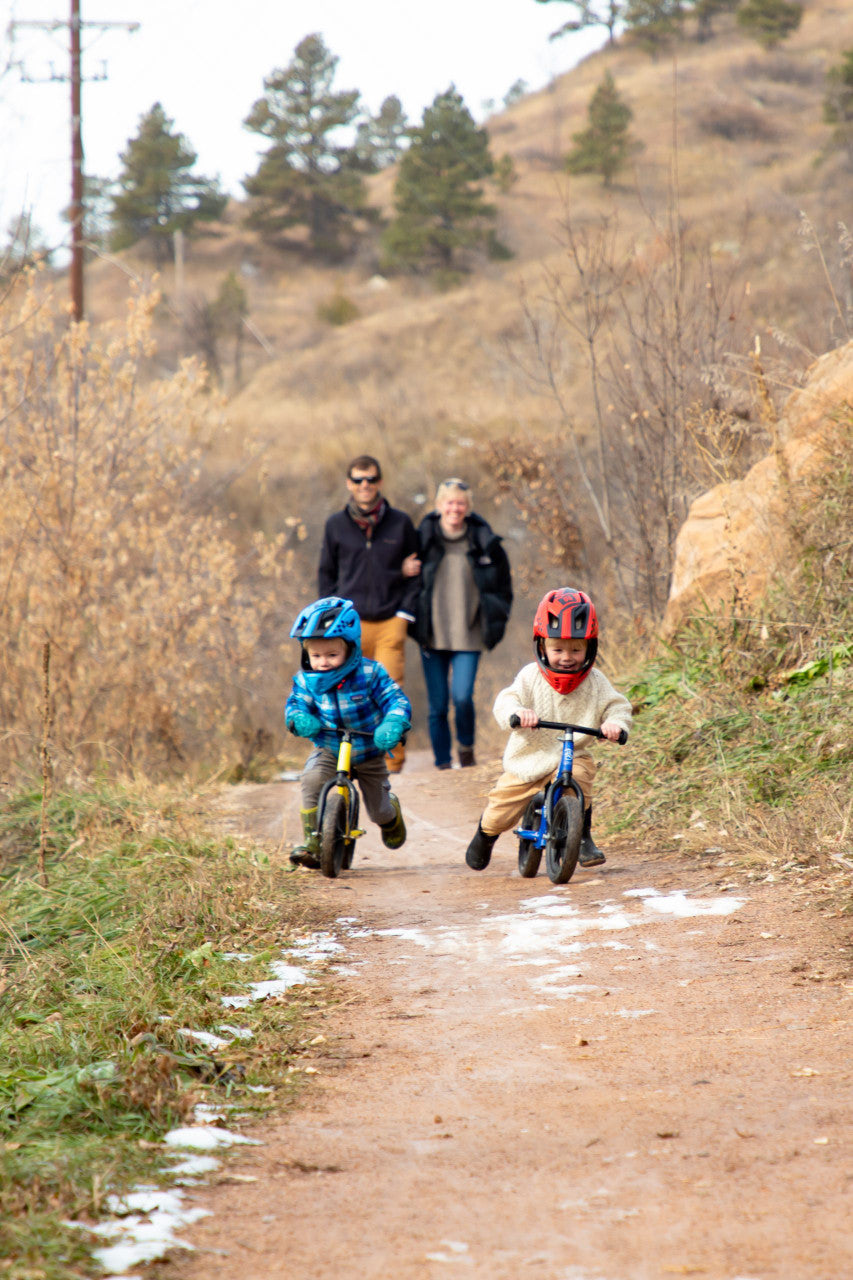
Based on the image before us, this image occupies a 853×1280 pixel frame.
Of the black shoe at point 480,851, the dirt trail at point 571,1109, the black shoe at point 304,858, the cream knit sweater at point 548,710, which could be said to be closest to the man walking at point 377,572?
the black shoe at point 480,851

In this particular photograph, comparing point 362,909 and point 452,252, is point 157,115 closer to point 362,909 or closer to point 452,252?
point 452,252

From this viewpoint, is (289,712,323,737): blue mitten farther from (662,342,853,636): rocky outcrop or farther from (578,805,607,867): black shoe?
(662,342,853,636): rocky outcrop

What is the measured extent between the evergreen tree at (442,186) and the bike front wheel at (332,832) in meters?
42.2

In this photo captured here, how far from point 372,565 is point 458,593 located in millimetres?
711

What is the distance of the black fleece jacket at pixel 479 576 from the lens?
913 centimetres

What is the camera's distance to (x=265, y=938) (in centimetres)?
465

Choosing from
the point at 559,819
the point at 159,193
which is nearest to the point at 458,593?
the point at 559,819

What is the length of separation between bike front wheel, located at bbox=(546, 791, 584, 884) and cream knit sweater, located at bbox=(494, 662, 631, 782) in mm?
364

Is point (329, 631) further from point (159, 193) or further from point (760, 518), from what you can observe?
point (159, 193)

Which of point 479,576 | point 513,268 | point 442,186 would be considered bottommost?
point 479,576

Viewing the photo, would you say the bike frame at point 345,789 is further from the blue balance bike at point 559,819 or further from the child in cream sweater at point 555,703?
the blue balance bike at point 559,819

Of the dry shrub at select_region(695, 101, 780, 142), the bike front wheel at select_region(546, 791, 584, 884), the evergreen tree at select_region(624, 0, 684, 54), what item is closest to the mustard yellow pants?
the bike front wheel at select_region(546, 791, 584, 884)

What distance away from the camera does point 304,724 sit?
6.05 m

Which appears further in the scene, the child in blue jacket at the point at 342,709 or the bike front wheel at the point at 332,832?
the child in blue jacket at the point at 342,709
